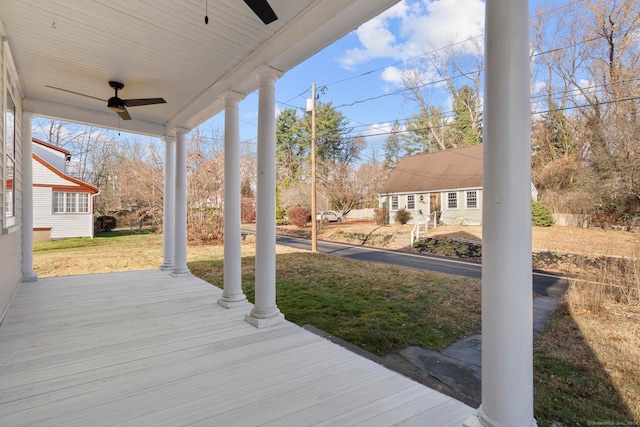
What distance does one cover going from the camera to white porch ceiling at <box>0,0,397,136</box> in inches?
89.7

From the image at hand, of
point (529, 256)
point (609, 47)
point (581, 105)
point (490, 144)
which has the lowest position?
point (529, 256)

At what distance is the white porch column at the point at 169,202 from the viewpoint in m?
5.50

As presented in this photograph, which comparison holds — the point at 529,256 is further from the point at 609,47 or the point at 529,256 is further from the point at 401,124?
the point at 401,124

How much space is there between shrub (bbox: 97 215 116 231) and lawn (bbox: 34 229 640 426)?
25.4 ft

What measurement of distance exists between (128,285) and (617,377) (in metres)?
5.80

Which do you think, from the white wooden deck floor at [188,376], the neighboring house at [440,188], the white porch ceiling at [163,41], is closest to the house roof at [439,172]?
the neighboring house at [440,188]

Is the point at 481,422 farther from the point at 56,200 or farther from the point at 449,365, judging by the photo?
the point at 56,200

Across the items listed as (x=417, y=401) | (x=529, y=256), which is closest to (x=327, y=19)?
(x=529, y=256)

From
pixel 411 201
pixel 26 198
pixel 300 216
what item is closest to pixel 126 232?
pixel 300 216

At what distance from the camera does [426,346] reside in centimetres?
317

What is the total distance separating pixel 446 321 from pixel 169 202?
4962 millimetres

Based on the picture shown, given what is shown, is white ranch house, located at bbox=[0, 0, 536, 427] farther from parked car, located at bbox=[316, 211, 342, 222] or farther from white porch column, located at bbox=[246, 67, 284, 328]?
parked car, located at bbox=[316, 211, 342, 222]

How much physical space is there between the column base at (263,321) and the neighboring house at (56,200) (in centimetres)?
1302

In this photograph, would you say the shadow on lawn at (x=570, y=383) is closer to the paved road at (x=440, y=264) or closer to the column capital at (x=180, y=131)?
the paved road at (x=440, y=264)
